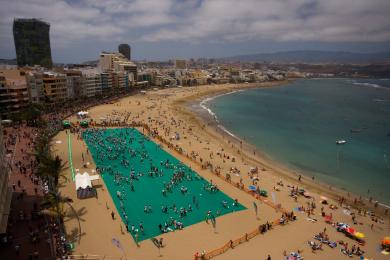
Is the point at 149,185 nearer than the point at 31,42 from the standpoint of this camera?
Yes

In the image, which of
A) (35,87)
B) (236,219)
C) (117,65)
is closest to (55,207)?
(236,219)

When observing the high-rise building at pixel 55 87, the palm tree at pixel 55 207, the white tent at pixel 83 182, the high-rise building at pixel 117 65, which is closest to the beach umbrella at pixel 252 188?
the white tent at pixel 83 182

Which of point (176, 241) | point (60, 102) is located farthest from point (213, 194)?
point (60, 102)

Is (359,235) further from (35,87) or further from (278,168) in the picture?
(35,87)

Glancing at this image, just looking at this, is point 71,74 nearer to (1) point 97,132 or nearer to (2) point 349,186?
(1) point 97,132

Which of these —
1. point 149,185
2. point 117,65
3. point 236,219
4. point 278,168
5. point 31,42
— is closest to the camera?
point 236,219

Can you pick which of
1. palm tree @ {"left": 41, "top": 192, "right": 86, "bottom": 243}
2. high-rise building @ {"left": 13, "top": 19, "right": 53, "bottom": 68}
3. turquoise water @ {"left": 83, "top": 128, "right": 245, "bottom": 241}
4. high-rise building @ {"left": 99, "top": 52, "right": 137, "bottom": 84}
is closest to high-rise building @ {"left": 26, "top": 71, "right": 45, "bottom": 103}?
turquoise water @ {"left": 83, "top": 128, "right": 245, "bottom": 241}
